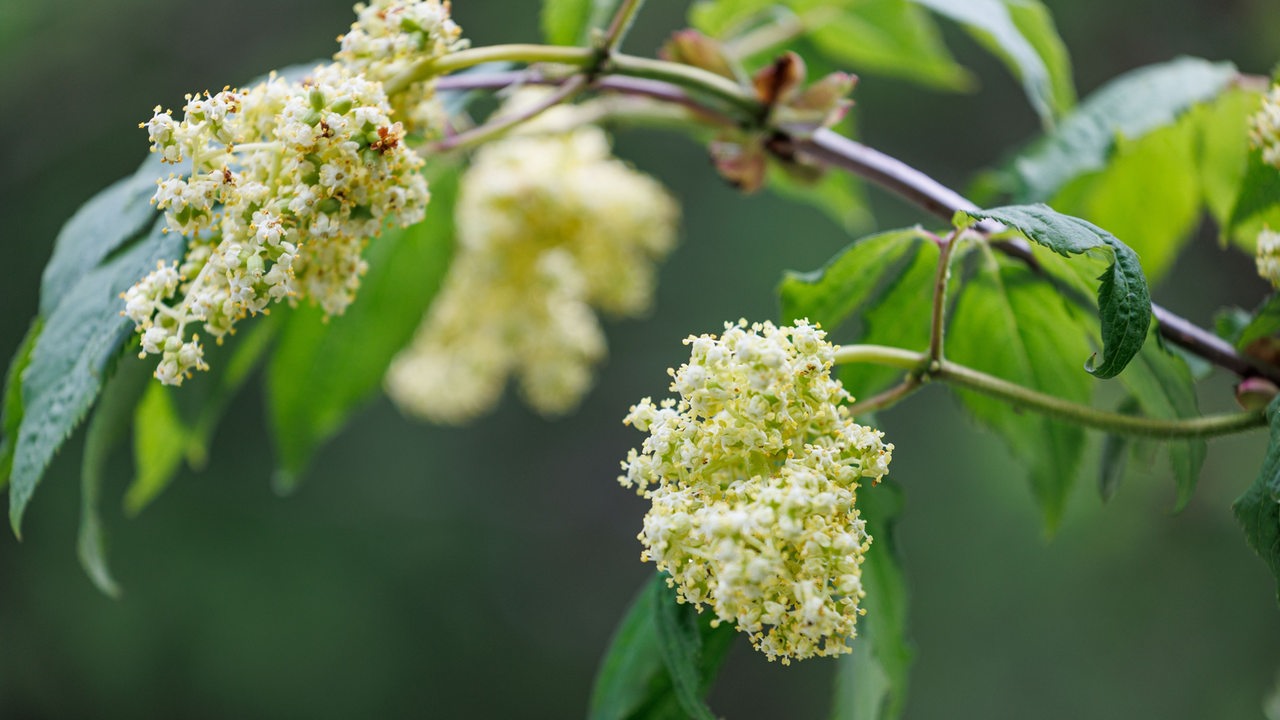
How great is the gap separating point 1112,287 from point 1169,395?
0.21 metres

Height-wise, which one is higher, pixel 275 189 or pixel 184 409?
pixel 275 189

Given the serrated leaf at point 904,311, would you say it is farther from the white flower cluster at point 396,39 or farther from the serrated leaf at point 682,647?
the white flower cluster at point 396,39

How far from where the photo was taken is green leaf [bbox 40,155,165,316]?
0.98m

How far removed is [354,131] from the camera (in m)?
0.80

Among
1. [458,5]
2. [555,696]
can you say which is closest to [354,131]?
[458,5]

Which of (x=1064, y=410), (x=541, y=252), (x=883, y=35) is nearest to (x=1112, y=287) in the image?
(x=1064, y=410)

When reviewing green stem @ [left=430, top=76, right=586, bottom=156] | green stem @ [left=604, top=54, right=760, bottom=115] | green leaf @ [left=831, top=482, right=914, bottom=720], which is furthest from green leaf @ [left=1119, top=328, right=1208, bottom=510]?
green stem @ [left=430, top=76, right=586, bottom=156]

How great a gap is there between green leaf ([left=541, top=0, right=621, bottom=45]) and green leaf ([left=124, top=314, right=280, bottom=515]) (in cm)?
48

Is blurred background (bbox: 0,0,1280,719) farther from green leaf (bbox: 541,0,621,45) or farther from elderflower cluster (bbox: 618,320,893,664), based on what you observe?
elderflower cluster (bbox: 618,320,893,664)

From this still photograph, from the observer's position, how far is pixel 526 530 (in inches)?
233

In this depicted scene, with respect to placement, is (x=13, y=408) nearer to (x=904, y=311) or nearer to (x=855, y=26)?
(x=904, y=311)

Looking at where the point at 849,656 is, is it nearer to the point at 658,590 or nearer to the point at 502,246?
the point at 658,590

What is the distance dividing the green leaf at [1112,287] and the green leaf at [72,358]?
65cm

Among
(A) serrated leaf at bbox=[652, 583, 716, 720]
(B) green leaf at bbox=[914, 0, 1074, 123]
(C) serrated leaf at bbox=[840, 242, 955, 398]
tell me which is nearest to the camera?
(A) serrated leaf at bbox=[652, 583, 716, 720]
